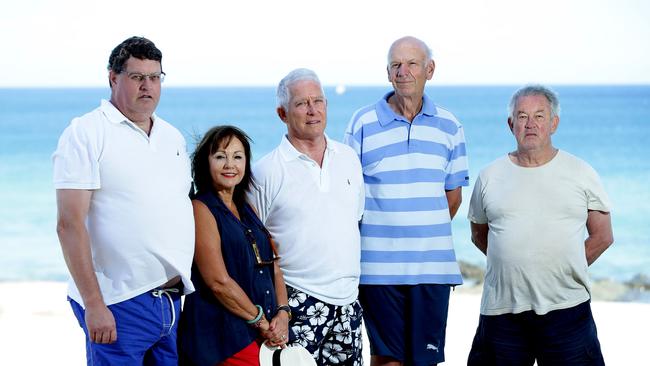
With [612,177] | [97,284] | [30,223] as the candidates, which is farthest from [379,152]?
[612,177]

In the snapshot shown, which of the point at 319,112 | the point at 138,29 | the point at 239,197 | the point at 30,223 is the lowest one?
the point at 30,223

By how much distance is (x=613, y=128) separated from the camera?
3688 cm

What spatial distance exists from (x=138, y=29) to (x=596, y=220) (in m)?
36.0

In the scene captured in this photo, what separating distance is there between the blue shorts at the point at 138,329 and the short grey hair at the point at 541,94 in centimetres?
156

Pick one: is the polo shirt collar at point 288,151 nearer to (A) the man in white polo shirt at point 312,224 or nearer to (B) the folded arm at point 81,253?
(A) the man in white polo shirt at point 312,224

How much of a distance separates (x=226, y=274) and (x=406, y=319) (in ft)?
3.37

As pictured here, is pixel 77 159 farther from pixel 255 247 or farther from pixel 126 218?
pixel 255 247

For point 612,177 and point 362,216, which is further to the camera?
point 612,177

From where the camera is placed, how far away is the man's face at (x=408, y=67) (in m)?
4.20

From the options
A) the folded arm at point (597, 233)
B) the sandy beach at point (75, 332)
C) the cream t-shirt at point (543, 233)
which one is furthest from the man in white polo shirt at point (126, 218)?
the sandy beach at point (75, 332)

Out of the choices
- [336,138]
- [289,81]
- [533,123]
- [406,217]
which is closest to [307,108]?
[289,81]

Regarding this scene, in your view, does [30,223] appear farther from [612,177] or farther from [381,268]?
[381,268]

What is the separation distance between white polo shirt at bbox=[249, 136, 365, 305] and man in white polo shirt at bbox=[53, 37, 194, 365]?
455 mm

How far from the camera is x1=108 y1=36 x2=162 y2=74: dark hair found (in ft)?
11.2
